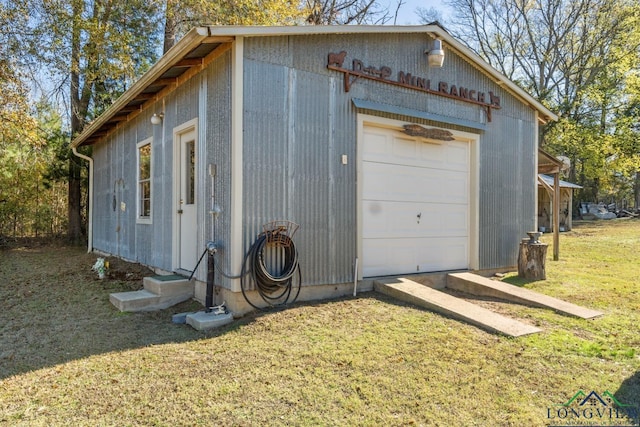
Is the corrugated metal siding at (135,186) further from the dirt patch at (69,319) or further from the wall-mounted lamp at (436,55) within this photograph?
the wall-mounted lamp at (436,55)

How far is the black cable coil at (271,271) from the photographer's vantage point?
4.52 m

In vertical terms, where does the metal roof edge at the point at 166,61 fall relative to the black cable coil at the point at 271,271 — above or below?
above

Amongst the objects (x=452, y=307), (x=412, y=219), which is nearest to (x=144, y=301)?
(x=452, y=307)

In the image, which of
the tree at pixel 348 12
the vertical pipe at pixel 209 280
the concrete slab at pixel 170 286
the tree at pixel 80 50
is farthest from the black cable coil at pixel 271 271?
the tree at pixel 348 12

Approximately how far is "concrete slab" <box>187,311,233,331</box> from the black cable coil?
1.04ft

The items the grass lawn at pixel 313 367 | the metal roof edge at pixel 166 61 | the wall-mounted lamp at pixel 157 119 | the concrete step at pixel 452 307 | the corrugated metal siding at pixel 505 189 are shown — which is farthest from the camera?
the corrugated metal siding at pixel 505 189

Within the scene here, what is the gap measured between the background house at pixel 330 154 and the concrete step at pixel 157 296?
0.20m

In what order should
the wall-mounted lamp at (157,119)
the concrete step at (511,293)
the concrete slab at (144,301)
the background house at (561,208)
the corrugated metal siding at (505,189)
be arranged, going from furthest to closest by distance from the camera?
the background house at (561,208) → the corrugated metal siding at (505,189) → the wall-mounted lamp at (157,119) → the concrete slab at (144,301) → the concrete step at (511,293)

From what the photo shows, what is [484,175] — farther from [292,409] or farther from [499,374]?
[292,409]

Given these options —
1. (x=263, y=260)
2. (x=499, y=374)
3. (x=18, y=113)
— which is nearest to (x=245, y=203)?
(x=263, y=260)

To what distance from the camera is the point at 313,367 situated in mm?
3215

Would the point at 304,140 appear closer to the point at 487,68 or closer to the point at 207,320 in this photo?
the point at 207,320

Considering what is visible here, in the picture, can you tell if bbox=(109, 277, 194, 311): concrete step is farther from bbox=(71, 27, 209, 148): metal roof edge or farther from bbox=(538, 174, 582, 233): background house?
bbox=(538, 174, 582, 233): background house

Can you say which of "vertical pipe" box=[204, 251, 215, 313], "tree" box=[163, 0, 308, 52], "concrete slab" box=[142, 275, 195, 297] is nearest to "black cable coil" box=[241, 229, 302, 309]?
"vertical pipe" box=[204, 251, 215, 313]
